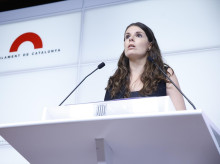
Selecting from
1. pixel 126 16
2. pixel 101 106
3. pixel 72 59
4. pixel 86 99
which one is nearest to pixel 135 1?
pixel 126 16

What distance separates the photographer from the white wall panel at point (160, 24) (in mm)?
2727

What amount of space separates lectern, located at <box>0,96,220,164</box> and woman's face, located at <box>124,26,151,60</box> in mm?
931

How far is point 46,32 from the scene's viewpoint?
3287 millimetres

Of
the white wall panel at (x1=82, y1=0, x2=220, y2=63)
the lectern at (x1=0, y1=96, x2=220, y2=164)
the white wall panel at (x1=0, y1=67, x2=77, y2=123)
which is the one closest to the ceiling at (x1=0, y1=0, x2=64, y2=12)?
the white wall panel at (x1=82, y1=0, x2=220, y2=63)

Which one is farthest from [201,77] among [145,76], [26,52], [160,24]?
[26,52]

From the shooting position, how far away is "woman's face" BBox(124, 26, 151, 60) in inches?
81.1

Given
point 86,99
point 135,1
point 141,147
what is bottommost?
point 141,147

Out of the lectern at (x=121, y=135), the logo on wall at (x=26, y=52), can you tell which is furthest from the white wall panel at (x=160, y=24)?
the lectern at (x=121, y=135)

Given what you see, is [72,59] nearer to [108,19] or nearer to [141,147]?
[108,19]

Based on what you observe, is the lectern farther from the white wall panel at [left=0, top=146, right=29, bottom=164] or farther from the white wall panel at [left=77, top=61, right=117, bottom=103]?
the white wall panel at [left=0, top=146, right=29, bottom=164]

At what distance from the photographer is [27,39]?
3.32 m

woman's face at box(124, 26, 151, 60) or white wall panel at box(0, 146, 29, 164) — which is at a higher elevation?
woman's face at box(124, 26, 151, 60)

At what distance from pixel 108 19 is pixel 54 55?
0.63 m

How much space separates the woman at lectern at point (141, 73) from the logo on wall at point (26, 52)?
118 centimetres
